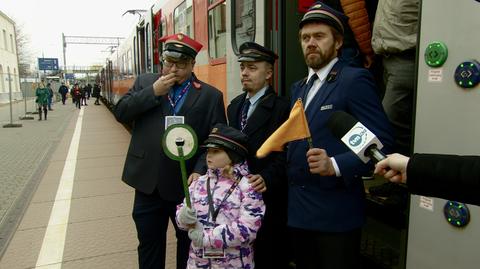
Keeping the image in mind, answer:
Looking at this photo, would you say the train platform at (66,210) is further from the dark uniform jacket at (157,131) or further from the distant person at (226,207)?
the distant person at (226,207)

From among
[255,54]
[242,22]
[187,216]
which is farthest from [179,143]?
[242,22]

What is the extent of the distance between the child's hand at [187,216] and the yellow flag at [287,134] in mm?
698

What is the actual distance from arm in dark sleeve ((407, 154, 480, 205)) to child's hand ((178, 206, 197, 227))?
126 cm

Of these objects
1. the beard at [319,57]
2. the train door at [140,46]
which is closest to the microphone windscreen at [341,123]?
the beard at [319,57]

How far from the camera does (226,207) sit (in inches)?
97.3

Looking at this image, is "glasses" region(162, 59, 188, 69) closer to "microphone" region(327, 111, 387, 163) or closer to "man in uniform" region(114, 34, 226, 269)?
"man in uniform" region(114, 34, 226, 269)

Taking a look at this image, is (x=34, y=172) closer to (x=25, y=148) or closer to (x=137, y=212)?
(x=25, y=148)

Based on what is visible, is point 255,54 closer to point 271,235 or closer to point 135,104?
point 135,104

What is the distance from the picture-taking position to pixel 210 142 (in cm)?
248

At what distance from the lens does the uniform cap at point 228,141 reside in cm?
245

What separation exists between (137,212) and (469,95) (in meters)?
2.14

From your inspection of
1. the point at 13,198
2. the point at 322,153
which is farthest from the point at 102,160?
the point at 322,153

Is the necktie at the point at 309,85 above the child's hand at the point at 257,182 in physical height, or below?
above

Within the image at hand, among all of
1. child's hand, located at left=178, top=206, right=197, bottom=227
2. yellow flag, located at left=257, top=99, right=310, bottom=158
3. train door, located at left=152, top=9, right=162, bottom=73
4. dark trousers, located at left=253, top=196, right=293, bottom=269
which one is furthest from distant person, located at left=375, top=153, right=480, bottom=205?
train door, located at left=152, top=9, right=162, bottom=73
